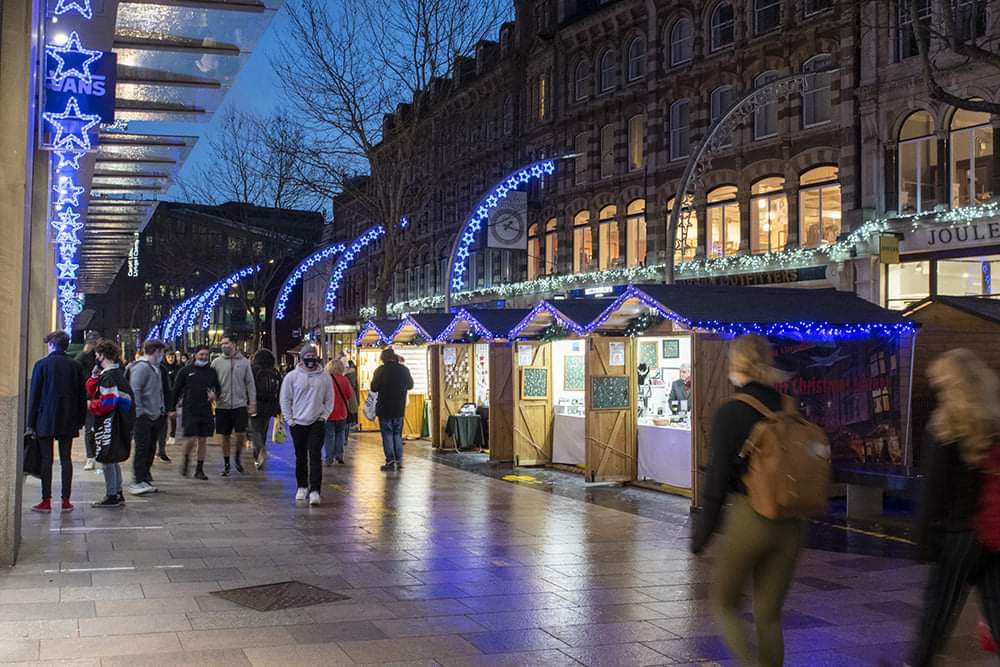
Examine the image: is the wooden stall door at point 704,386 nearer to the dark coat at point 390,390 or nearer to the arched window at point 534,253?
the dark coat at point 390,390

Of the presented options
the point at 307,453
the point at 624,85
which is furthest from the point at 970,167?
the point at 307,453

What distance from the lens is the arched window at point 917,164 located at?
78.9ft

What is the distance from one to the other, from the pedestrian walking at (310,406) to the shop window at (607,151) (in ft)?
77.8

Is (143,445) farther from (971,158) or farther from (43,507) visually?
(971,158)

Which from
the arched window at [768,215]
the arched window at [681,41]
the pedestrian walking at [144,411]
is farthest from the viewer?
the arched window at [681,41]

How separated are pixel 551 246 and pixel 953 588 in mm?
34154

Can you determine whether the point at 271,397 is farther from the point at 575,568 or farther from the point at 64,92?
the point at 575,568

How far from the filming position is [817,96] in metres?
27.4

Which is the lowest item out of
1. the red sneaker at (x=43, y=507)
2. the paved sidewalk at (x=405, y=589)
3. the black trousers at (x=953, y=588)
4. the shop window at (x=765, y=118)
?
the paved sidewalk at (x=405, y=589)

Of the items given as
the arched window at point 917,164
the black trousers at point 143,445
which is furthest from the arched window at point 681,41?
the black trousers at point 143,445

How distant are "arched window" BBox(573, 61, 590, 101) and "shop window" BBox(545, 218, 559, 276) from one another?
14.3 ft

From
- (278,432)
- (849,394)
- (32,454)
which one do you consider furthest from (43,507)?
(849,394)

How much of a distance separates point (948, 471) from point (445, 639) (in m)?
3.22

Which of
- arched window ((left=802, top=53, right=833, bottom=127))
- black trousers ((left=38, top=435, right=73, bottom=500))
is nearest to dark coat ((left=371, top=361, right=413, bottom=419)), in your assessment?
black trousers ((left=38, top=435, right=73, bottom=500))
